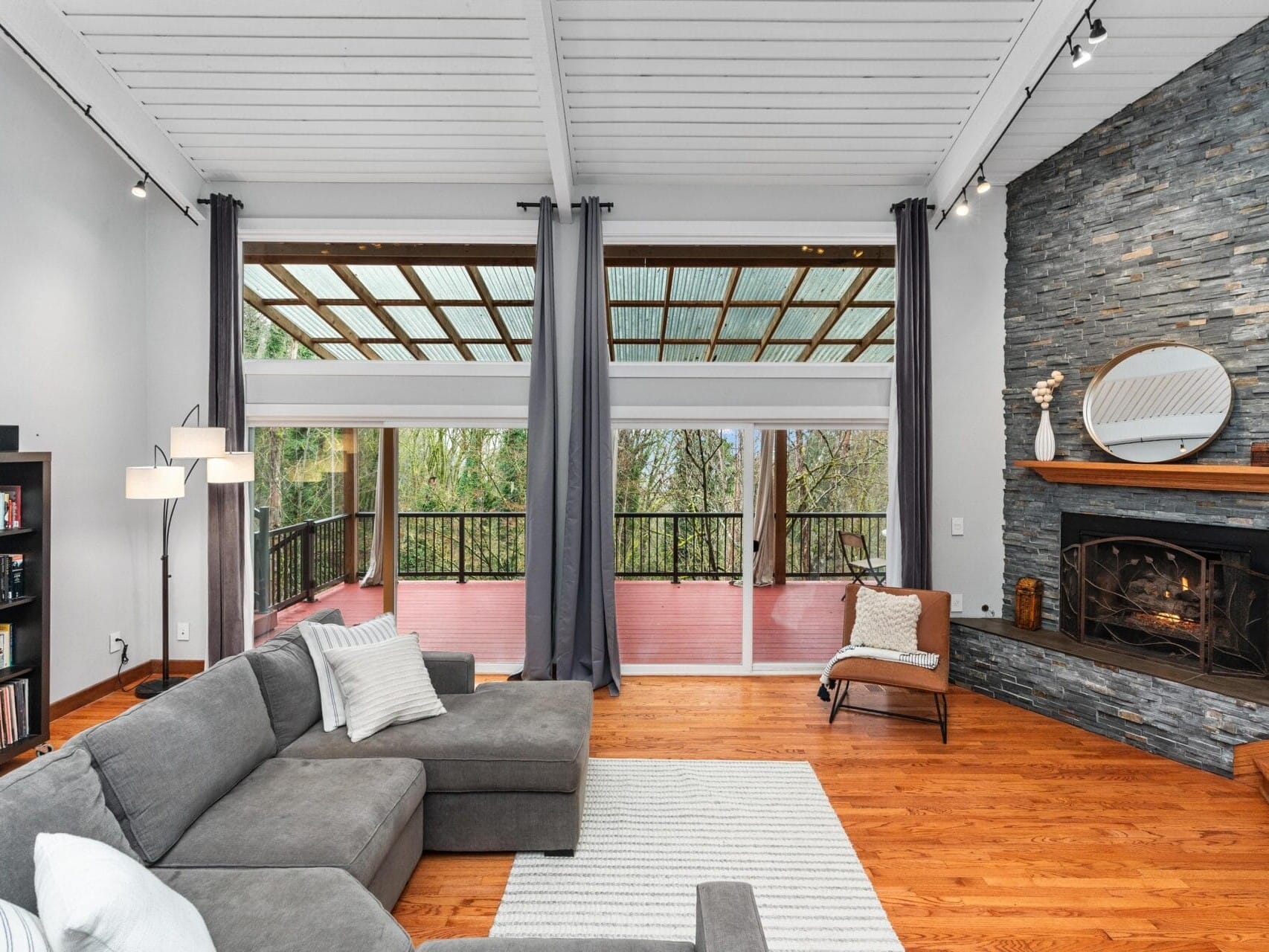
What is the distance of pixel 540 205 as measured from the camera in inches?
166

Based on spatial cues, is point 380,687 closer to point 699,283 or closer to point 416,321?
point 416,321

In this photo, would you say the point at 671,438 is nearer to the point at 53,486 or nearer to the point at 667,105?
the point at 667,105

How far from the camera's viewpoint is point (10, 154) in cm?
328

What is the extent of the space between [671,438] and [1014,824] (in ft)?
9.37

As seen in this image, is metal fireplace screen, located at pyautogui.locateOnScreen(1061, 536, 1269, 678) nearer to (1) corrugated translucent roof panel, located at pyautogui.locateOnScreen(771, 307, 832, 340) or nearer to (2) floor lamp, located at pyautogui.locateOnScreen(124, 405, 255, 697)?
(1) corrugated translucent roof panel, located at pyautogui.locateOnScreen(771, 307, 832, 340)

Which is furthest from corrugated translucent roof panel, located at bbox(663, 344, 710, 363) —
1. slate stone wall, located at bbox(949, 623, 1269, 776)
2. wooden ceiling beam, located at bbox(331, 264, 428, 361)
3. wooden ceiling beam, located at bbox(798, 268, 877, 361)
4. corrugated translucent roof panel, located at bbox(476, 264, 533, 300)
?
slate stone wall, located at bbox(949, 623, 1269, 776)

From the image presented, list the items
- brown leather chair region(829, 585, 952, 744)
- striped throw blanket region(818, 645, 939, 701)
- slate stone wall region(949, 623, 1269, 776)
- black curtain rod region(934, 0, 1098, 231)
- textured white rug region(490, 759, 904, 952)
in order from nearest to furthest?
textured white rug region(490, 759, 904, 952) → black curtain rod region(934, 0, 1098, 231) → slate stone wall region(949, 623, 1269, 776) → brown leather chair region(829, 585, 952, 744) → striped throw blanket region(818, 645, 939, 701)

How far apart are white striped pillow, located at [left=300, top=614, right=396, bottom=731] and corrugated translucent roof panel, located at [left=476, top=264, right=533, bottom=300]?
8.30 ft

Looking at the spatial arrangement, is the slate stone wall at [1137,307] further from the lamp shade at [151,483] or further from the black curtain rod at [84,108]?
the black curtain rod at [84,108]

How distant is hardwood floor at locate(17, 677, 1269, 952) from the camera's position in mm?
2070

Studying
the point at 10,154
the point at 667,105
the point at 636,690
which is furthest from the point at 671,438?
the point at 10,154

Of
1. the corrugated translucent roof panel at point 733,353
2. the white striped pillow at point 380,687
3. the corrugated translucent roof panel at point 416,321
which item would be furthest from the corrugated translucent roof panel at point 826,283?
→ the white striped pillow at point 380,687

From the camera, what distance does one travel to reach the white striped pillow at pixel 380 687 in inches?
97.1

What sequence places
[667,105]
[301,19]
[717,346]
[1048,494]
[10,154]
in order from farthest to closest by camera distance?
[717,346] < [1048,494] < [667,105] < [10,154] < [301,19]
